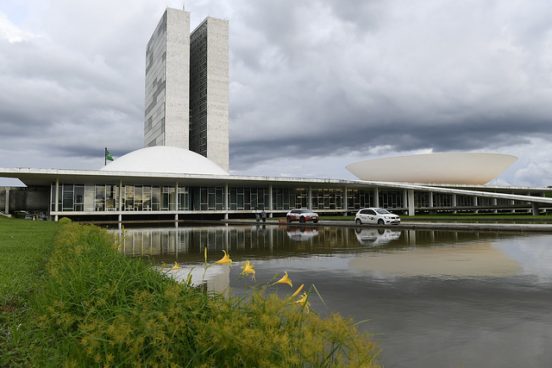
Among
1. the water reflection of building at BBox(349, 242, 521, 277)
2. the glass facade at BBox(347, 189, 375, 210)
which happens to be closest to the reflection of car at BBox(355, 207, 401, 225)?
the water reflection of building at BBox(349, 242, 521, 277)

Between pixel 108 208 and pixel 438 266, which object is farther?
pixel 108 208

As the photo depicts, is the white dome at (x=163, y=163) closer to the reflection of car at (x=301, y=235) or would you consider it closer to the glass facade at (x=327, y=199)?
the glass facade at (x=327, y=199)

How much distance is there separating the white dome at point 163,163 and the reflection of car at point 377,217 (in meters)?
35.0

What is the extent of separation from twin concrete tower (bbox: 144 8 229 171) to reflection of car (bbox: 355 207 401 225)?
69.0 m

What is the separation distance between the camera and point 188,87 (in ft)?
331

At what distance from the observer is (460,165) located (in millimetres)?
82188

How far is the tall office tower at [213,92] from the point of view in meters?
102

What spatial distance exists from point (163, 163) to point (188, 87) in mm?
40185

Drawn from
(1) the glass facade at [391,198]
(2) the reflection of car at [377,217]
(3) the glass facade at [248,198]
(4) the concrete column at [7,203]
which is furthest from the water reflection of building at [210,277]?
(1) the glass facade at [391,198]

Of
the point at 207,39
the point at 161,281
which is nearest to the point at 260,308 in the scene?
the point at 161,281

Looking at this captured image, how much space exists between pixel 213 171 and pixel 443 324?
213 ft

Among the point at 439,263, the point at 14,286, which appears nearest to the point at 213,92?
the point at 439,263

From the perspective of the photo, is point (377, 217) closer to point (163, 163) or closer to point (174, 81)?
point (163, 163)

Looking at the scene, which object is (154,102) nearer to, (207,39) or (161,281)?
(207,39)
